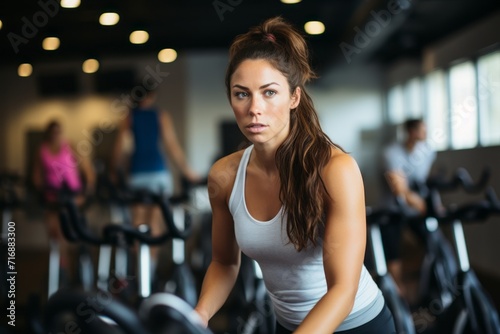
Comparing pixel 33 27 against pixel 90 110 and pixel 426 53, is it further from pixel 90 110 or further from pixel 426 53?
pixel 426 53

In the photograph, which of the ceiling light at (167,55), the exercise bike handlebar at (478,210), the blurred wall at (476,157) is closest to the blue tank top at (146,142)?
the exercise bike handlebar at (478,210)

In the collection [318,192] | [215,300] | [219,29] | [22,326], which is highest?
[219,29]

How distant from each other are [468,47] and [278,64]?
20.9ft

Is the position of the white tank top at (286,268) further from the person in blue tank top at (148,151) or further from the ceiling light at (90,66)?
the ceiling light at (90,66)

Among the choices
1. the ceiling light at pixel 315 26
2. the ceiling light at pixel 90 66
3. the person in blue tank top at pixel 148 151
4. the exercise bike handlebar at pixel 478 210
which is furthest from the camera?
the ceiling light at pixel 90 66

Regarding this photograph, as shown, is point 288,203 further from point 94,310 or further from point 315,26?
point 315,26

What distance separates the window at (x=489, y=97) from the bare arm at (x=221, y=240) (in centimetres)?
521

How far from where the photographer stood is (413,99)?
1041cm

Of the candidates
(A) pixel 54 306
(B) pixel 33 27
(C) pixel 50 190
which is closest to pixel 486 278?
(C) pixel 50 190

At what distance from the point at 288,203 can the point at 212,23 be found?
6.83 metres

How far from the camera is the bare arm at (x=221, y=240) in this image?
1.61m

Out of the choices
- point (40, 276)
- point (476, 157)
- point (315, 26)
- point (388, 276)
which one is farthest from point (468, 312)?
point (40, 276)

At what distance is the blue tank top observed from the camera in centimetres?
496

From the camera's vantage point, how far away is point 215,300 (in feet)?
5.13
